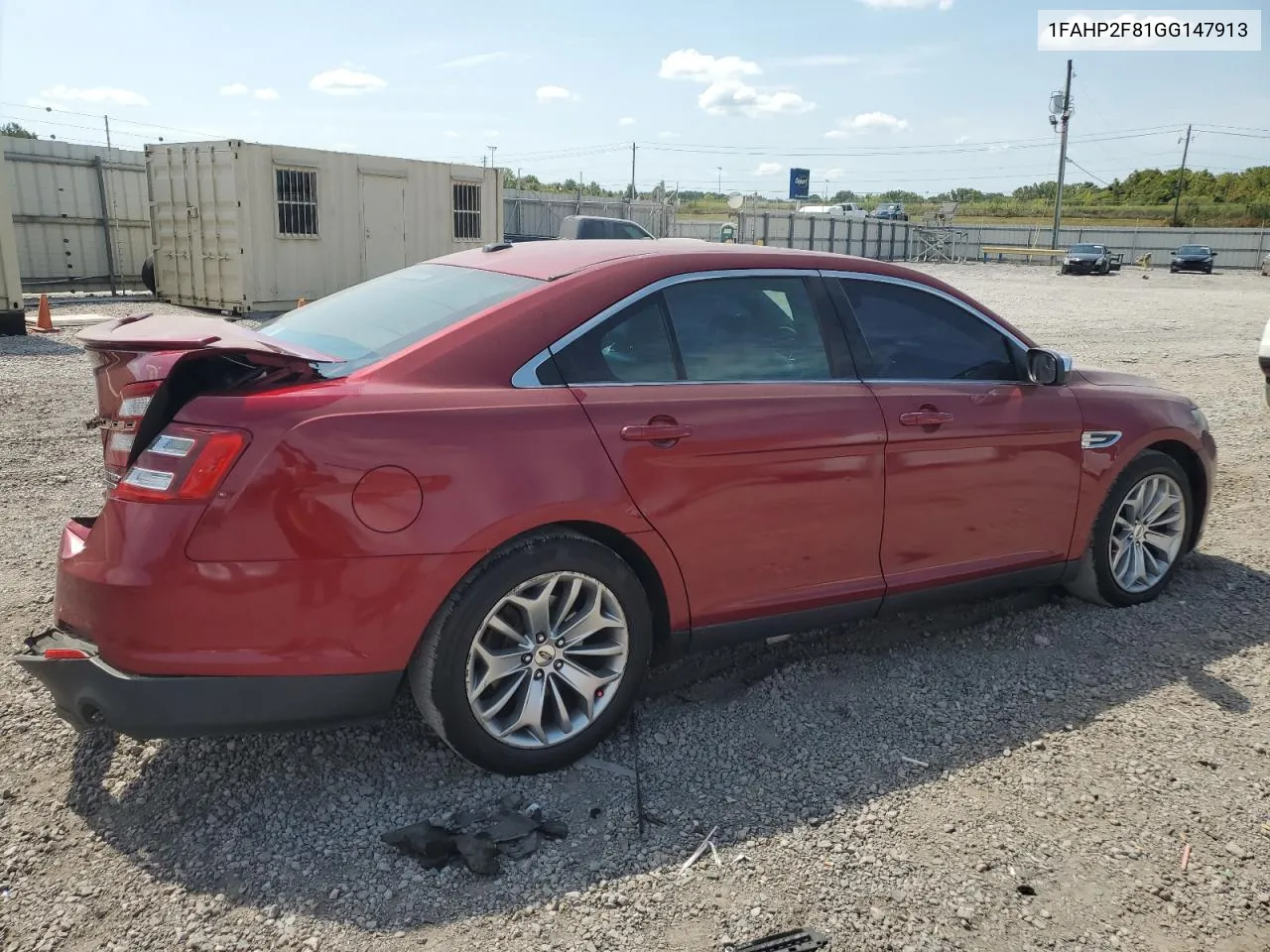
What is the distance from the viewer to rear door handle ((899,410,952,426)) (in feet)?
12.3

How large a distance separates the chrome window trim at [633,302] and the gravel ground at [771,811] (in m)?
1.19

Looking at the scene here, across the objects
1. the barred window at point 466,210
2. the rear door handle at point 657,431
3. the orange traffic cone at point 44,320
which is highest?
the barred window at point 466,210

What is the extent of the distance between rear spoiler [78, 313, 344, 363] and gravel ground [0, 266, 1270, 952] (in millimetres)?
1298

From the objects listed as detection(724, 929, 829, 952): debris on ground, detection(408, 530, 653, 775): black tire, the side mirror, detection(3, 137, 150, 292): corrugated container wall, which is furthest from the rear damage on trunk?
detection(3, 137, 150, 292): corrugated container wall

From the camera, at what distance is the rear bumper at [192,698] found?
8.70 feet

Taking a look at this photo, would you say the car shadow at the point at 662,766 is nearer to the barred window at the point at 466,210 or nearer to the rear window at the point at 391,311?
the rear window at the point at 391,311

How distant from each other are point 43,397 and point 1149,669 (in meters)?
9.29

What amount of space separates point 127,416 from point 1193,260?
1912 inches

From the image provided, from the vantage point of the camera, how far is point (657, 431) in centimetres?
319

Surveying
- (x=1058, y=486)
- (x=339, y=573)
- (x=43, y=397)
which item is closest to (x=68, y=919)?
(x=339, y=573)

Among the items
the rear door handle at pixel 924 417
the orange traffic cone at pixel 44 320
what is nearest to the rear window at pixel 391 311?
the rear door handle at pixel 924 417

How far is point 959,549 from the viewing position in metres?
3.99

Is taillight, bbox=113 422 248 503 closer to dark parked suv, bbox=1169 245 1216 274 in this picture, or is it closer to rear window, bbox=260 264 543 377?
rear window, bbox=260 264 543 377

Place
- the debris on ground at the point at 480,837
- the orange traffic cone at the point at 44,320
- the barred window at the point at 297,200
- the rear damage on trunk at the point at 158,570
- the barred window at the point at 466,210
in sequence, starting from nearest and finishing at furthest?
the rear damage on trunk at the point at 158,570 → the debris on ground at the point at 480,837 → the orange traffic cone at the point at 44,320 → the barred window at the point at 297,200 → the barred window at the point at 466,210
